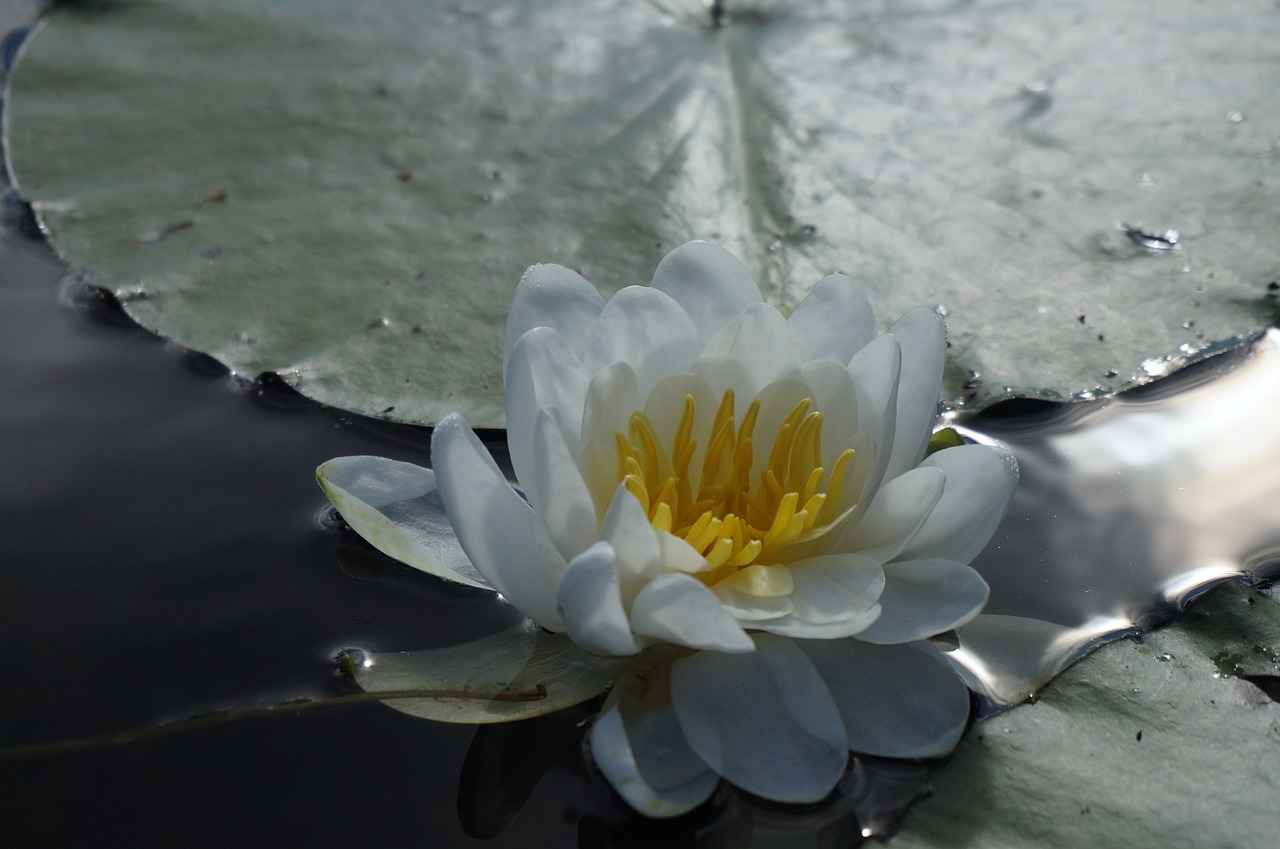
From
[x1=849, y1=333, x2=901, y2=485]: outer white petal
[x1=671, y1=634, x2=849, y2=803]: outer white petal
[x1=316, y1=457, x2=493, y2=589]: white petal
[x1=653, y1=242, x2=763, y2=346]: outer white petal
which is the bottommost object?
[x1=671, y1=634, x2=849, y2=803]: outer white petal

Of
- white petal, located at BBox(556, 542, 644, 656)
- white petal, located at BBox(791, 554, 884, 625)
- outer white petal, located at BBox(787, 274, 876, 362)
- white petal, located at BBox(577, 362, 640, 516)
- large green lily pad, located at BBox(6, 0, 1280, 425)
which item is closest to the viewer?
white petal, located at BBox(556, 542, 644, 656)

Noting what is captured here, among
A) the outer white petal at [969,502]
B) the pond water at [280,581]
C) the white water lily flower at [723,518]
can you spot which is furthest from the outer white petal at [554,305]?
the outer white petal at [969,502]

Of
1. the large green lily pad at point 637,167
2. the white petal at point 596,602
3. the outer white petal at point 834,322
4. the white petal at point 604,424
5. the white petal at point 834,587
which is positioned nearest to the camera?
the white petal at point 596,602

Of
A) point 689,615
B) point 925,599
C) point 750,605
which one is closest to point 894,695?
point 925,599

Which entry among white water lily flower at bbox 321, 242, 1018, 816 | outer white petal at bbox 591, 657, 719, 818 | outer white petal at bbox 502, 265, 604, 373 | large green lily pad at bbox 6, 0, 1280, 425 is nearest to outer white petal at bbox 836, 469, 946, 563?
white water lily flower at bbox 321, 242, 1018, 816

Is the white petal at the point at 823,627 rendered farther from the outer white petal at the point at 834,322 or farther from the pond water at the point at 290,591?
the outer white petal at the point at 834,322

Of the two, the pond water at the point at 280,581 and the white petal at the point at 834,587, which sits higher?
the white petal at the point at 834,587

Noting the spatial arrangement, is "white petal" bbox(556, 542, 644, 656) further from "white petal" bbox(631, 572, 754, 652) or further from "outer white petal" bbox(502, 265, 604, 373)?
"outer white petal" bbox(502, 265, 604, 373)

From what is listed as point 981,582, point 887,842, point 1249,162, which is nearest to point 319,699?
point 887,842

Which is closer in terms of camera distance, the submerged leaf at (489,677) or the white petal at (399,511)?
the submerged leaf at (489,677)

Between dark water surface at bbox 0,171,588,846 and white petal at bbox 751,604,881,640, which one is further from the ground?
white petal at bbox 751,604,881,640
